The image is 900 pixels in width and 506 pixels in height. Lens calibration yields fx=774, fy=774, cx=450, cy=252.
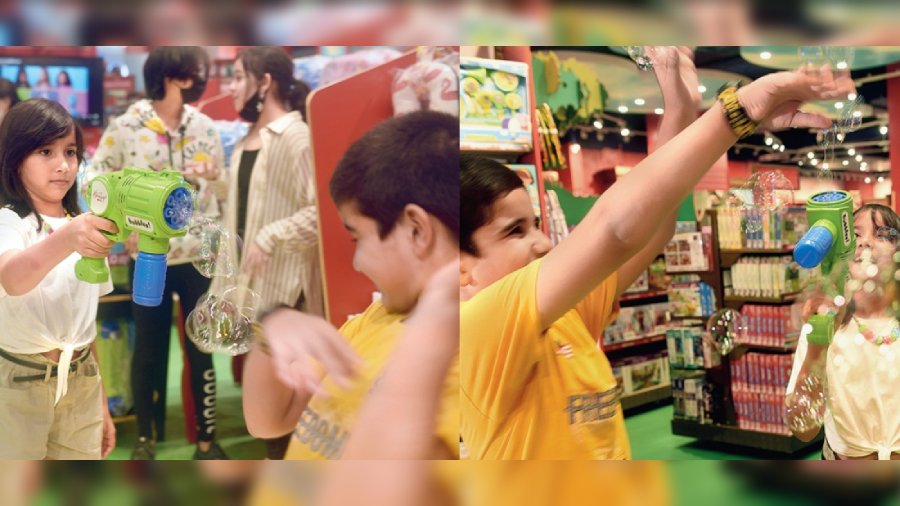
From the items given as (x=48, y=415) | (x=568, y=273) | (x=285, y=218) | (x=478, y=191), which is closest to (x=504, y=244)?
(x=478, y=191)

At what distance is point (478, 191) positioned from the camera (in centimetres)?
266

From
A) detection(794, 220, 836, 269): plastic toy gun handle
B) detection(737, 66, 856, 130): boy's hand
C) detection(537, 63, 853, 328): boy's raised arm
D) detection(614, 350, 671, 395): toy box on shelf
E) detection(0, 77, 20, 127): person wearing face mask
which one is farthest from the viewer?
detection(0, 77, 20, 127): person wearing face mask

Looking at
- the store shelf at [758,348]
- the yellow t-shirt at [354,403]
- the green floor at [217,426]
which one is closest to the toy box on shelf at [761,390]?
the store shelf at [758,348]

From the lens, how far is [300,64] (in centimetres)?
278

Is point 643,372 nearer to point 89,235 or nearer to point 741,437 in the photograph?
point 741,437

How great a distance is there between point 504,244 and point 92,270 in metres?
1.44

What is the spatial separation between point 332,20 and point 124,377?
1.52 metres

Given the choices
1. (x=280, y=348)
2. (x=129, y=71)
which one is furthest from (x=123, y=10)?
(x=280, y=348)

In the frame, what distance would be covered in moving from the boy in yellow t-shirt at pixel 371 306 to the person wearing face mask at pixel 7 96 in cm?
120

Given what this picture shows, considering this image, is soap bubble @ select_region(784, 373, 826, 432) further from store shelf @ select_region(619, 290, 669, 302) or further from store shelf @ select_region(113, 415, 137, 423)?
store shelf @ select_region(113, 415, 137, 423)

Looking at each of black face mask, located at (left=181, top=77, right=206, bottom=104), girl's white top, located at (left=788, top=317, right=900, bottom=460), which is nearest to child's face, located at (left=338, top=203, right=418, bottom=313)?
black face mask, located at (left=181, top=77, right=206, bottom=104)

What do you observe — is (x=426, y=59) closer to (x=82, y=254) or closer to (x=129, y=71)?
(x=129, y=71)

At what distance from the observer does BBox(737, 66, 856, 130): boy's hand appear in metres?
2.46

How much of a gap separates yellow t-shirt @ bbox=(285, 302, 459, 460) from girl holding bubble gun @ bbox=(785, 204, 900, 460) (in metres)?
1.21
